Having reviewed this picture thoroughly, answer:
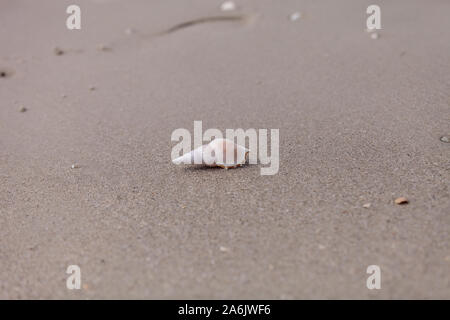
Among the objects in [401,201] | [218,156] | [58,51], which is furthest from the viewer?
[58,51]

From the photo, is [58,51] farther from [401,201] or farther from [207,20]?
[401,201]

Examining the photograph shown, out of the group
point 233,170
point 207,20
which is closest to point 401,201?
point 233,170

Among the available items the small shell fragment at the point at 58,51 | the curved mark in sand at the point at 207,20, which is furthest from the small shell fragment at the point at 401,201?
the small shell fragment at the point at 58,51

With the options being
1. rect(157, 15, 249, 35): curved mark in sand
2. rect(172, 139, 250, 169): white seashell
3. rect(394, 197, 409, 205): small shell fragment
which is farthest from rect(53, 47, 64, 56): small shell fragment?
rect(394, 197, 409, 205): small shell fragment

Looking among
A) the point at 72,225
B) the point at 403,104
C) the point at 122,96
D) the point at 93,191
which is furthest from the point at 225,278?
the point at 122,96

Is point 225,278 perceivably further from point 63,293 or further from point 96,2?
point 96,2

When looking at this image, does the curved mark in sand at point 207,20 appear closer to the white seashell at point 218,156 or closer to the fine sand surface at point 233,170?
the fine sand surface at point 233,170
